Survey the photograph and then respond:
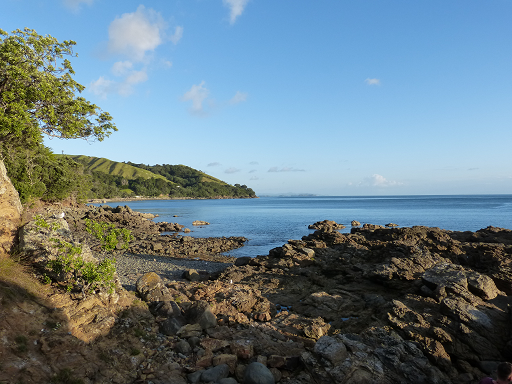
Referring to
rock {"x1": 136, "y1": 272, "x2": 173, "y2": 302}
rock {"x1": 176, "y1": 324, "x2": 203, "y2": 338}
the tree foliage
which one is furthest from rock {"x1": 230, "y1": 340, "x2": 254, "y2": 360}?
the tree foliage

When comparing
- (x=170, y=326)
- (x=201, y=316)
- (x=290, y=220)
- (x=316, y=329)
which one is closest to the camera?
(x=170, y=326)

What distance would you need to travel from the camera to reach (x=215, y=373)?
30.8 ft

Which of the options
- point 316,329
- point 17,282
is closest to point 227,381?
point 316,329

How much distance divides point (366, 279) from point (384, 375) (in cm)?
1166

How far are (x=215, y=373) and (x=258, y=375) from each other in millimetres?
1421

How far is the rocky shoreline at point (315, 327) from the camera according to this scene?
938 centimetres

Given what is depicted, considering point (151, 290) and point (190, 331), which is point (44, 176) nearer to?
point (151, 290)

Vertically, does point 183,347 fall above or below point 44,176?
below

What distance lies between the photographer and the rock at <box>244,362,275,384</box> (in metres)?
9.12

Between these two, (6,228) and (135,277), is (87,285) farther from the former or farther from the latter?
(135,277)

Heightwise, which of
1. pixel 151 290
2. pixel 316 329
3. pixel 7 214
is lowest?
pixel 316 329

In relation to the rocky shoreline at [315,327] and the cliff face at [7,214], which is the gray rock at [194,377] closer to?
the rocky shoreline at [315,327]

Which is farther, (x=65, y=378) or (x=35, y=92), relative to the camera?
(x=35, y=92)

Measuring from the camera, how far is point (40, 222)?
12.4m
